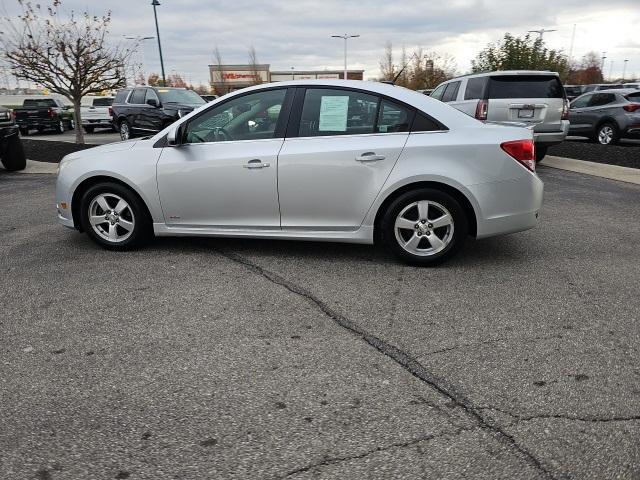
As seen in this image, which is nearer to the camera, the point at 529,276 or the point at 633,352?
the point at 633,352

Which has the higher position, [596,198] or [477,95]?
[477,95]

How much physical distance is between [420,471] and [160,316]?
7.31ft

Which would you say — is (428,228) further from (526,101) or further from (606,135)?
(606,135)

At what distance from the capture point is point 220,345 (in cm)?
333

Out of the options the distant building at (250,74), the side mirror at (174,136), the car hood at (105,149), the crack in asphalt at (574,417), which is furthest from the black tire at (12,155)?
the distant building at (250,74)

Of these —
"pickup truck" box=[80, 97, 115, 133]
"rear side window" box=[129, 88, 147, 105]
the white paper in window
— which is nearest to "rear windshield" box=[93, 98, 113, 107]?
"pickup truck" box=[80, 97, 115, 133]

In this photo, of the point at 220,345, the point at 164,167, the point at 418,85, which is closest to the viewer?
the point at 220,345

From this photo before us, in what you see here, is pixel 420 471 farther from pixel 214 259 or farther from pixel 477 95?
pixel 477 95

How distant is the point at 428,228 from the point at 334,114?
1.32 meters

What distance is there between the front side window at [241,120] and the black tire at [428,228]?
1.32 m

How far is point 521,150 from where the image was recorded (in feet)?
14.8

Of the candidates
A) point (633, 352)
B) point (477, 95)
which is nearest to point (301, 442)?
point (633, 352)

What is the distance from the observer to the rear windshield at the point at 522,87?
986cm

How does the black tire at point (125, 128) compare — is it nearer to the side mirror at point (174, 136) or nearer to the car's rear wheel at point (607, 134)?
the side mirror at point (174, 136)
